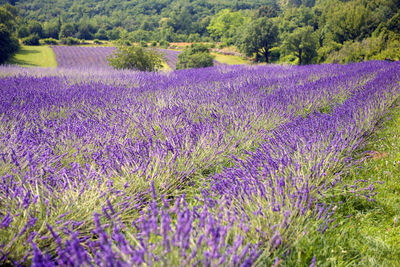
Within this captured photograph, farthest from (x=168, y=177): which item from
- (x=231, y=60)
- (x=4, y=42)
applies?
(x=231, y=60)

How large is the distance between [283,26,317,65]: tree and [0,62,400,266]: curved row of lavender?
802 inches

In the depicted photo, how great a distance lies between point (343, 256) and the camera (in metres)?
1.39

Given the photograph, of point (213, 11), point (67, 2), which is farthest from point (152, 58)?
point (67, 2)

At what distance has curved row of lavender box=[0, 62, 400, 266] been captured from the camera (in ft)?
3.53

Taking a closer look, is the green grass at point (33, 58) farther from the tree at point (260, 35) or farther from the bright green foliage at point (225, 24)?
the bright green foliage at point (225, 24)

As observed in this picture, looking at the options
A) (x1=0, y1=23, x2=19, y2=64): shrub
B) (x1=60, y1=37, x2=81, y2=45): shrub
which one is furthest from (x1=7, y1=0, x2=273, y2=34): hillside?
(x1=0, y1=23, x2=19, y2=64): shrub

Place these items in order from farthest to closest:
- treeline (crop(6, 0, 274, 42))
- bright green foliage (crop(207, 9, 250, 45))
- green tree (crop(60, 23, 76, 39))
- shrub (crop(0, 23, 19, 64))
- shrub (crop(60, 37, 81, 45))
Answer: bright green foliage (crop(207, 9, 250, 45)) < treeline (crop(6, 0, 274, 42)) < green tree (crop(60, 23, 76, 39)) < shrub (crop(60, 37, 81, 45)) < shrub (crop(0, 23, 19, 64))

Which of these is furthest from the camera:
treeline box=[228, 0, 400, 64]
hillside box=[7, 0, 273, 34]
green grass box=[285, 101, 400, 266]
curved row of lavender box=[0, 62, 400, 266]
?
hillside box=[7, 0, 273, 34]

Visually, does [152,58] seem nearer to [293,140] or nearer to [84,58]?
[293,140]

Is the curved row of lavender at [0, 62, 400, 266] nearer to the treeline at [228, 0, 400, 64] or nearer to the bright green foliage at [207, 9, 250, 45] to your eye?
the treeline at [228, 0, 400, 64]

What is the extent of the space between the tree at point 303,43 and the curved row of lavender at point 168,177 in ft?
66.8

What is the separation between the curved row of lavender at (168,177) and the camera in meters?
1.08

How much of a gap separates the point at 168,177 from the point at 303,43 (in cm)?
2468

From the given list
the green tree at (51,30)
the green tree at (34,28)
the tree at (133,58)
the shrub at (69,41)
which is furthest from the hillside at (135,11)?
the tree at (133,58)
